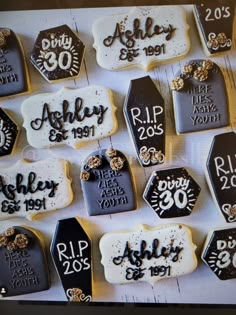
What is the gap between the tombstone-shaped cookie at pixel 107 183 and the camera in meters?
0.96

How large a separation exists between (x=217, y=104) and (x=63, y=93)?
1.06ft

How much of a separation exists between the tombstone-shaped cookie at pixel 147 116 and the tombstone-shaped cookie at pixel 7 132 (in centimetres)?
25

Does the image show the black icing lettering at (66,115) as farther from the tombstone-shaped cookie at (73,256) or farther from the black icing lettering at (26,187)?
the tombstone-shaped cookie at (73,256)

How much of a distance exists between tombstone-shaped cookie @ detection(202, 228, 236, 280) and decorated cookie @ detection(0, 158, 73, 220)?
32cm

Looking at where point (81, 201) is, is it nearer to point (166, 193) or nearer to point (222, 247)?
point (166, 193)

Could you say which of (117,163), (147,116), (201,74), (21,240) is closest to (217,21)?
(201,74)

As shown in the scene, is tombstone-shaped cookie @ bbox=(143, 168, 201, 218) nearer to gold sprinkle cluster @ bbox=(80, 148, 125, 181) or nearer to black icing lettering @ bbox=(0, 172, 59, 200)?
gold sprinkle cluster @ bbox=(80, 148, 125, 181)

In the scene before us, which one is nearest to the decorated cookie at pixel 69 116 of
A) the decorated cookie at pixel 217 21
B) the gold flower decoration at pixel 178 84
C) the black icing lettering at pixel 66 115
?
the black icing lettering at pixel 66 115

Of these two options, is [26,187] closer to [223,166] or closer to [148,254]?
[148,254]

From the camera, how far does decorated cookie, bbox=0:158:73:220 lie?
3.19 ft

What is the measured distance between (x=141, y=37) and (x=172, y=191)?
0.33 m

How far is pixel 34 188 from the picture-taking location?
0.98m

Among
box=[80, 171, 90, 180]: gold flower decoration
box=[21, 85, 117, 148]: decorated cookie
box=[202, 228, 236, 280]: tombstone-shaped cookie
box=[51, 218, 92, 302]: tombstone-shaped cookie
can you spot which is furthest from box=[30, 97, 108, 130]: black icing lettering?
box=[202, 228, 236, 280]: tombstone-shaped cookie

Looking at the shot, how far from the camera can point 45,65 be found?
3.13 feet
